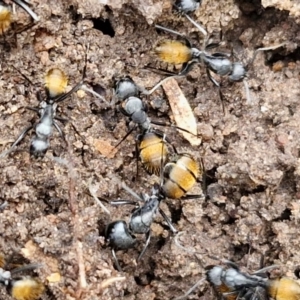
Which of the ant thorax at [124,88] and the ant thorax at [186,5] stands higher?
the ant thorax at [186,5]

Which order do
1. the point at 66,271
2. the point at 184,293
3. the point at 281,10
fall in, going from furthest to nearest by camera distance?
the point at 281,10, the point at 184,293, the point at 66,271

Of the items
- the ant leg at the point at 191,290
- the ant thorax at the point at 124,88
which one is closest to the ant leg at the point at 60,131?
the ant thorax at the point at 124,88

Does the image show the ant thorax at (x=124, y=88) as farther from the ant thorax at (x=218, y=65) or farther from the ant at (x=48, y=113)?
the ant thorax at (x=218, y=65)

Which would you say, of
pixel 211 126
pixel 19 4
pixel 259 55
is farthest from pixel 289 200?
pixel 19 4

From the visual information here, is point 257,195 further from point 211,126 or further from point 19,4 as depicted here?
point 19,4

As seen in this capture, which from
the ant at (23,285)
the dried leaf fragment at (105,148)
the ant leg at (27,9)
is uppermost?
the ant leg at (27,9)

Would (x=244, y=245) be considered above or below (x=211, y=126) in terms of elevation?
below

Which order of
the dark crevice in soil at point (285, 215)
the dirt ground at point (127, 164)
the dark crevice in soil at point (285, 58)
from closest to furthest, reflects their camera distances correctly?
1. the dirt ground at point (127, 164)
2. the dark crevice in soil at point (285, 215)
3. the dark crevice in soil at point (285, 58)
